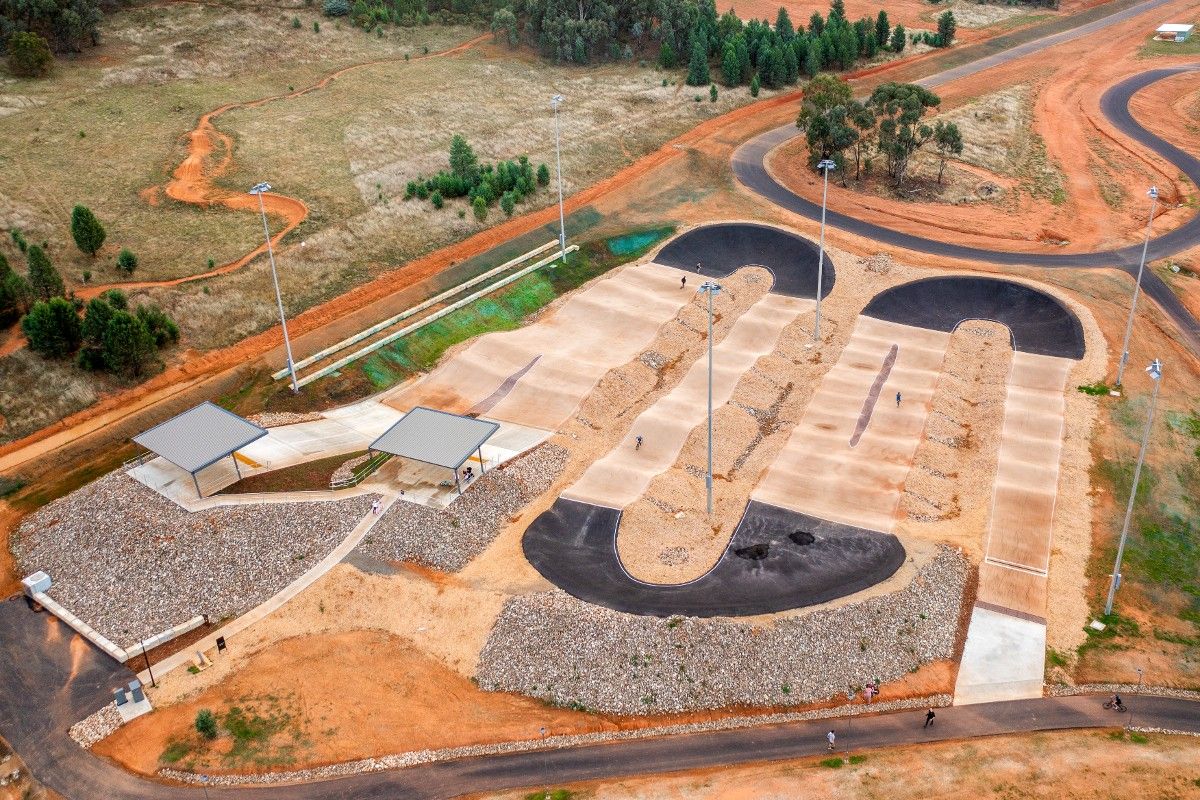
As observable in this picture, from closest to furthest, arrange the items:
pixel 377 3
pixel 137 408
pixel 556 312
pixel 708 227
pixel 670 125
A: pixel 137 408
pixel 556 312
pixel 708 227
pixel 670 125
pixel 377 3

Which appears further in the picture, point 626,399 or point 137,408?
point 626,399

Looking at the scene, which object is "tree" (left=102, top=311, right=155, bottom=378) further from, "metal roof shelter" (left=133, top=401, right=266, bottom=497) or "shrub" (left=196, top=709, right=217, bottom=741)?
"shrub" (left=196, top=709, right=217, bottom=741)

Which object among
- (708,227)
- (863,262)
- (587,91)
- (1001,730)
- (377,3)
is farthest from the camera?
(377,3)

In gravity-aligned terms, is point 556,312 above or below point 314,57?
below

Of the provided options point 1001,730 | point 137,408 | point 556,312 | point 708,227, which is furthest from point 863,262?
point 137,408

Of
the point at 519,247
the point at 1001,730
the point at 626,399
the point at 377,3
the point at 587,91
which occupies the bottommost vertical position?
the point at 1001,730

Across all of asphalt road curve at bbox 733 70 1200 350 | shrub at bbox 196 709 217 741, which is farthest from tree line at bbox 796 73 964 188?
shrub at bbox 196 709 217 741

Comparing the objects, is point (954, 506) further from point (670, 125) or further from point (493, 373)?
point (670, 125)
